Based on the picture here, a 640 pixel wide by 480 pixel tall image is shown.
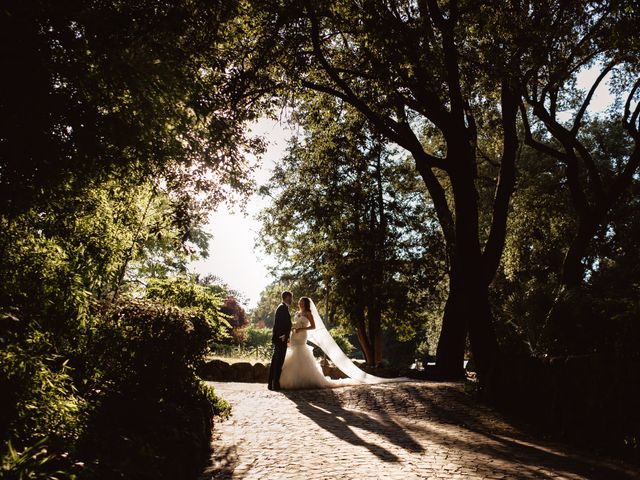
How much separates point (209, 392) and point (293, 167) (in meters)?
15.6

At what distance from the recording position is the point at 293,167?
21.7 meters

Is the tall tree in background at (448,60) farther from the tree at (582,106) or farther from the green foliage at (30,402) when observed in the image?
the green foliage at (30,402)

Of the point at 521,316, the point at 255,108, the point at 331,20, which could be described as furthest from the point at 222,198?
the point at 521,316

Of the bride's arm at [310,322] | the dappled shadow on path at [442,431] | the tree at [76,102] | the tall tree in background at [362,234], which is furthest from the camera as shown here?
the tall tree in background at [362,234]

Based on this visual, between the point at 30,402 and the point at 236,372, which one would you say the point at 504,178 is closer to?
the point at 236,372

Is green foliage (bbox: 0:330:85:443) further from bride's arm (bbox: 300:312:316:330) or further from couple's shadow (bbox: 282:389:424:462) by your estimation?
bride's arm (bbox: 300:312:316:330)

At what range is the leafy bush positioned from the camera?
3982mm

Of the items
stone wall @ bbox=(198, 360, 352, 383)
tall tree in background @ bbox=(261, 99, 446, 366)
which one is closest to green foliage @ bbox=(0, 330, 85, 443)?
stone wall @ bbox=(198, 360, 352, 383)

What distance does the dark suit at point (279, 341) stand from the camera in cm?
1127

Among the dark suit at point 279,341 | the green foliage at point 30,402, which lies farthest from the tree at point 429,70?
the green foliage at point 30,402

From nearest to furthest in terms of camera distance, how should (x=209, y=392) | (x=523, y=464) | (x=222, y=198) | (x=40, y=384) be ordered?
1. (x=40, y=384)
2. (x=523, y=464)
3. (x=209, y=392)
4. (x=222, y=198)

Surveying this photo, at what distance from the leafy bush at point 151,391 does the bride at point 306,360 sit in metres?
5.22

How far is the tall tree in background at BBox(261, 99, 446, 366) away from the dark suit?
859cm

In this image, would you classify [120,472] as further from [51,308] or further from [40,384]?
[51,308]
